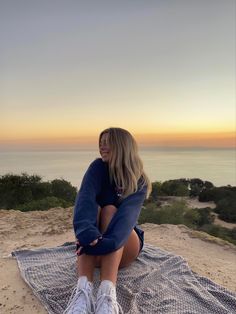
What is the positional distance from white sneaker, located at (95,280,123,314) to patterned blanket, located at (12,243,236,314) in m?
0.35

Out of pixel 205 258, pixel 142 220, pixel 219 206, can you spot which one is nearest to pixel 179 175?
pixel 219 206

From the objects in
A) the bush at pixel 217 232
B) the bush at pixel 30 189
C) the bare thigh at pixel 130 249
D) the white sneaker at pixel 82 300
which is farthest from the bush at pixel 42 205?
the white sneaker at pixel 82 300

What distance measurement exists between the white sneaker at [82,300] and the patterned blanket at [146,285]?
322mm

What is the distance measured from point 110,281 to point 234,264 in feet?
7.75

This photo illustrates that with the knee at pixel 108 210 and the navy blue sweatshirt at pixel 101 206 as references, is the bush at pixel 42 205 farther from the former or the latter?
the knee at pixel 108 210

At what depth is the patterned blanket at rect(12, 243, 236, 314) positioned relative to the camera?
2877 millimetres

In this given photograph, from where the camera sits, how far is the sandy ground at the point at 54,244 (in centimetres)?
307

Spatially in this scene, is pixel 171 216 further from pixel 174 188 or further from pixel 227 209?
pixel 174 188

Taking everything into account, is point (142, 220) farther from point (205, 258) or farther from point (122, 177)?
point (122, 177)

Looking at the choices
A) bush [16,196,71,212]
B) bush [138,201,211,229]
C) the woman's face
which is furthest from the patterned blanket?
bush [16,196,71,212]

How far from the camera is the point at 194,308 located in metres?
2.88

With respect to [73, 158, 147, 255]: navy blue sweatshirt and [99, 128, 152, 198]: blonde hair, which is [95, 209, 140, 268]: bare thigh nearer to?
[73, 158, 147, 255]: navy blue sweatshirt

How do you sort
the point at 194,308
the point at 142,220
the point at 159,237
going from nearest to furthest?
the point at 194,308
the point at 159,237
the point at 142,220

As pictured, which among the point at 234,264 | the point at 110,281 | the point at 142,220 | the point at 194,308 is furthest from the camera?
the point at 142,220
